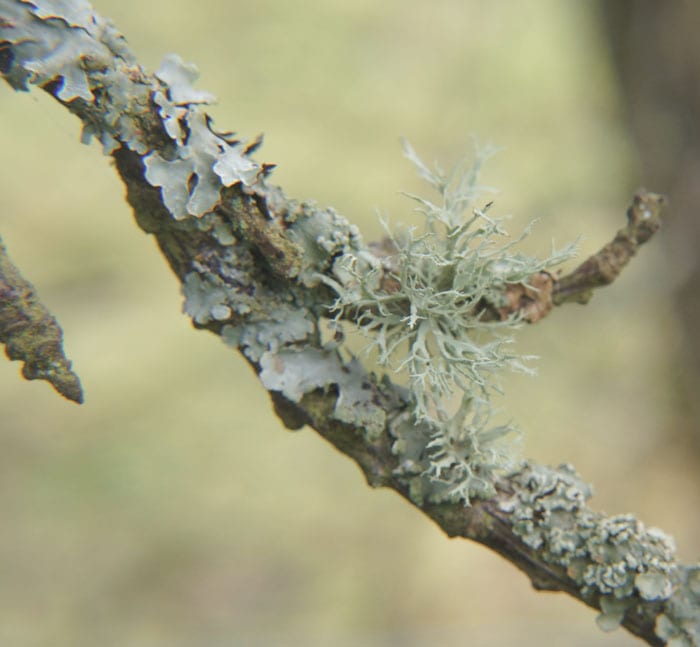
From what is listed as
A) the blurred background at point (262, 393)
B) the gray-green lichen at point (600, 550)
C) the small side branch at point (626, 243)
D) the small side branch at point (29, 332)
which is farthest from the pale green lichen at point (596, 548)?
the blurred background at point (262, 393)

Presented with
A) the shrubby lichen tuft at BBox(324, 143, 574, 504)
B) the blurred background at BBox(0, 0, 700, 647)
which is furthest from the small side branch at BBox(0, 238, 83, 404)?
the blurred background at BBox(0, 0, 700, 647)

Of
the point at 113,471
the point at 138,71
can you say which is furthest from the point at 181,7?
the point at 138,71

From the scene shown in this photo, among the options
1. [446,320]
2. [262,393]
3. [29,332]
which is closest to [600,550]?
[446,320]

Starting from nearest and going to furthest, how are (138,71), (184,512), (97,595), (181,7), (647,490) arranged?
(138,71) → (97,595) → (184,512) → (647,490) → (181,7)

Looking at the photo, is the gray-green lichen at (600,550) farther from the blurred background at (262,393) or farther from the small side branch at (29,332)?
the blurred background at (262,393)

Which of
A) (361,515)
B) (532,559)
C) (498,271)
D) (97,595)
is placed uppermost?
(361,515)

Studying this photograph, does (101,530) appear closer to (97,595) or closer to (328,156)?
(97,595)
